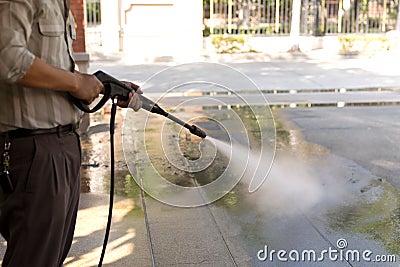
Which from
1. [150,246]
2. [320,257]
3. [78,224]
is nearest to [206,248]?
[150,246]

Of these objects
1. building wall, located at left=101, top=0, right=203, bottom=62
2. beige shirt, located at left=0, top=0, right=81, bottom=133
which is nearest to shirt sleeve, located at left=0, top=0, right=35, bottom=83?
beige shirt, located at left=0, top=0, right=81, bottom=133

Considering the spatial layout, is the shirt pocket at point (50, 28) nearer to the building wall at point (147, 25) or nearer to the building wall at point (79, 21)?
the building wall at point (79, 21)

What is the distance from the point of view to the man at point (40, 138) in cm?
235

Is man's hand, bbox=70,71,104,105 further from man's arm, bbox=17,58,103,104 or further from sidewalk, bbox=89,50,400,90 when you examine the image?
sidewalk, bbox=89,50,400,90

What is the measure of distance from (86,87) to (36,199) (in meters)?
0.51

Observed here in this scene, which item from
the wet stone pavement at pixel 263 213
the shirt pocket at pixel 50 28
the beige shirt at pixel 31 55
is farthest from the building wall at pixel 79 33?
the shirt pocket at pixel 50 28

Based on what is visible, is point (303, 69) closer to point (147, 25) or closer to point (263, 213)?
point (147, 25)

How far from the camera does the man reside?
2352 mm

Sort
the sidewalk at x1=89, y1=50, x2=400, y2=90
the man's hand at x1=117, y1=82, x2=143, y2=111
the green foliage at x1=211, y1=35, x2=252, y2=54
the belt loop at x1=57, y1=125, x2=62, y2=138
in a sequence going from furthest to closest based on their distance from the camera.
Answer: the green foliage at x1=211, y1=35, x2=252, y2=54 → the sidewalk at x1=89, y1=50, x2=400, y2=90 → the man's hand at x1=117, y1=82, x2=143, y2=111 → the belt loop at x1=57, y1=125, x2=62, y2=138

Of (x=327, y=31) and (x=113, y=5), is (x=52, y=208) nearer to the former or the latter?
(x=113, y=5)

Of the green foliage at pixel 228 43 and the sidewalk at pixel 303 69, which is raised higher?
the green foliage at pixel 228 43

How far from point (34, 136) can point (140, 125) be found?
21.4 feet

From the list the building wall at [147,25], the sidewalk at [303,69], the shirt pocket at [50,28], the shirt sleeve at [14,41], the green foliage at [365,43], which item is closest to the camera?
the shirt sleeve at [14,41]

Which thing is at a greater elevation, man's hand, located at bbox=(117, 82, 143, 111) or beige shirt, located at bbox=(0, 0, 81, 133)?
beige shirt, located at bbox=(0, 0, 81, 133)
